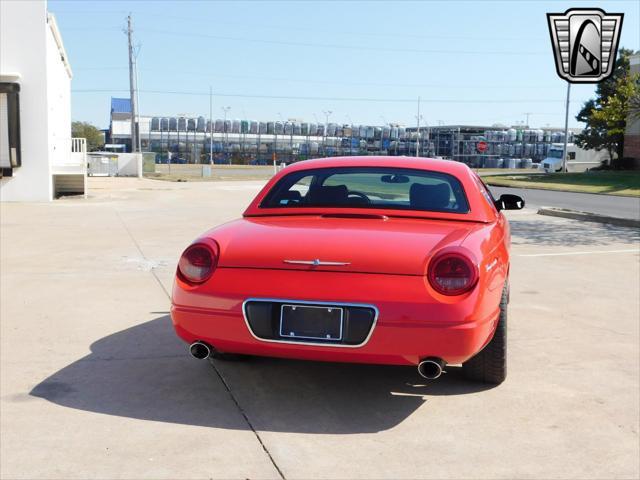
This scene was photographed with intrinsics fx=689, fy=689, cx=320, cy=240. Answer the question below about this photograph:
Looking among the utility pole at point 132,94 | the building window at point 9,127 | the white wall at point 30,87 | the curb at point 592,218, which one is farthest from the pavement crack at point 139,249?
the utility pole at point 132,94

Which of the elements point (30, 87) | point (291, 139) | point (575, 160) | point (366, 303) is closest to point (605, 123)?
point (575, 160)

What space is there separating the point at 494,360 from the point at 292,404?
1.25 meters

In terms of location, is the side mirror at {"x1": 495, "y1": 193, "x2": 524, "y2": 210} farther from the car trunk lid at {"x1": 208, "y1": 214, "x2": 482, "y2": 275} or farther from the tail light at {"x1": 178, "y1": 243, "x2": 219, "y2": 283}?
the tail light at {"x1": 178, "y1": 243, "x2": 219, "y2": 283}

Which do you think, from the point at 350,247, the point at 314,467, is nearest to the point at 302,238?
the point at 350,247

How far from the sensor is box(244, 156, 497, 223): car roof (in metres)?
4.40

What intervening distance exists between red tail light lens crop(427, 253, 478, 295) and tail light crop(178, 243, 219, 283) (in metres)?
1.19

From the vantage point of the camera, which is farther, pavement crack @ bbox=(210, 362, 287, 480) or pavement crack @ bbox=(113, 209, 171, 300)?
pavement crack @ bbox=(113, 209, 171, 300)

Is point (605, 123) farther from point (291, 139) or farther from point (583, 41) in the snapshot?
point (291, 139)

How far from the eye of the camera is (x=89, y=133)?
9725 centimetres

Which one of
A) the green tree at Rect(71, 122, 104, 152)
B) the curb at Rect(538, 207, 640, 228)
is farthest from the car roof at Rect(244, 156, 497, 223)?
the green tree at Rect(71, 122, 104, 152)

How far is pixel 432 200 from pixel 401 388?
4.07ft

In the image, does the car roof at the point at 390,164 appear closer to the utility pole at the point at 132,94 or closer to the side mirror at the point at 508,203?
the side mirror at the point at 508,203

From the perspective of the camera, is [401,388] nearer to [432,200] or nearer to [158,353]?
[432,200]

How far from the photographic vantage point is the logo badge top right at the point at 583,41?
40.3 ft
